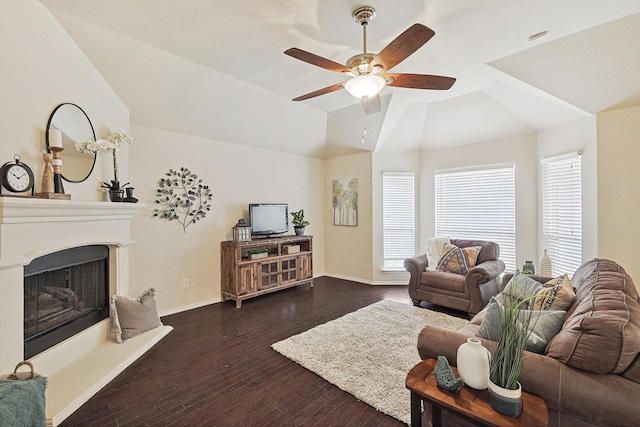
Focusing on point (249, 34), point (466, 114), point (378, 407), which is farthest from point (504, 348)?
point (466, 114)

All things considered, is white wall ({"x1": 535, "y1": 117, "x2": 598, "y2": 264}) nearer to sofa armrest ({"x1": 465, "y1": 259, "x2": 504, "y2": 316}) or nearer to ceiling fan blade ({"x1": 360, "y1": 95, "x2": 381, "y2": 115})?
sofa armrest ({"x1": 465, "y1": 259, "x2": 504, "y2": 316})

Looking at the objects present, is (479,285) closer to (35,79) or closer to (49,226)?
(49,226)

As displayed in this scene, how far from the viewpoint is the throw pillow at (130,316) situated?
114 inches

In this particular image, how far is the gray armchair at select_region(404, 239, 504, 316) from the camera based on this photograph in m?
3.57

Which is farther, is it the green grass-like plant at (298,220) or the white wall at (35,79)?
the green grass-like plant at (298,220)

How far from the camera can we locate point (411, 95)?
413cm

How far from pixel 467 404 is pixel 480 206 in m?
4.17

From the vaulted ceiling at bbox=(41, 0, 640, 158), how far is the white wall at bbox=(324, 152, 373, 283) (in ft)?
4.04

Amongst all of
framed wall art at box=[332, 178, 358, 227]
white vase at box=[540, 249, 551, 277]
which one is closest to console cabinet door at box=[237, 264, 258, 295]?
framed wall art at box=[332, 178, 358, 227]

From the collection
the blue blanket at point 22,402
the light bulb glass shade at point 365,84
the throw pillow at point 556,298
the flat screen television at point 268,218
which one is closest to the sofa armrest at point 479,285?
the throw pillow at point 556,298

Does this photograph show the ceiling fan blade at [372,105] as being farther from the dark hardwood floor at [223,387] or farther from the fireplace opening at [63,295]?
the fireplace opening at [63,295]

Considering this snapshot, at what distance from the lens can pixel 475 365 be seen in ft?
4.45

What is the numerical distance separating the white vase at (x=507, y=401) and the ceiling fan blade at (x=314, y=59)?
2.15m

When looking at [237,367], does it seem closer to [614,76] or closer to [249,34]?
[249,34]
